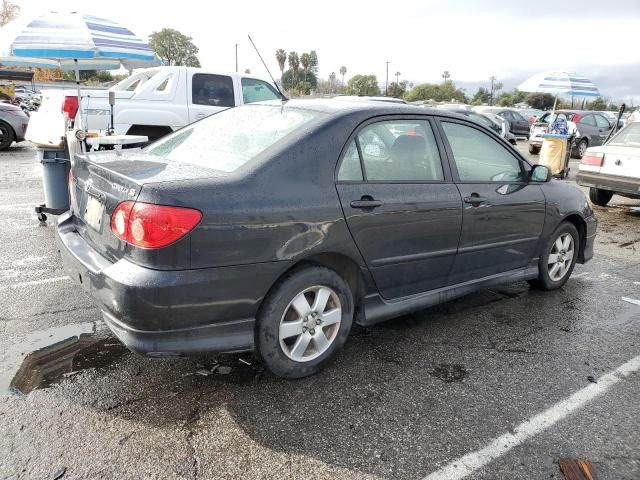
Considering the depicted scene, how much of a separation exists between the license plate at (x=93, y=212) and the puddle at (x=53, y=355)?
0.84 metres

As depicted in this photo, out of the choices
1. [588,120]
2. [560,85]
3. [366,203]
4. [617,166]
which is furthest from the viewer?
[588,120]

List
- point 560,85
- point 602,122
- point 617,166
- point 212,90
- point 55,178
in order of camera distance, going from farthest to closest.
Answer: point 602,122, point 560,85, point 212,90, point 617,166, point 55,178

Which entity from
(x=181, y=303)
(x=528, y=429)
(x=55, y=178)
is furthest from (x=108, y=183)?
(x=55, y=178)

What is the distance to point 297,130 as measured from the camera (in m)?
3.06

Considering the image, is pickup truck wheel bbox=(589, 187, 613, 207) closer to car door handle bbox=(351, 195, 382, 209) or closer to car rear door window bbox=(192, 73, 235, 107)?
car rear door window bbox=(192, 73, 235, 107)

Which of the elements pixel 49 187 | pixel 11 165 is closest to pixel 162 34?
pixel 11 165

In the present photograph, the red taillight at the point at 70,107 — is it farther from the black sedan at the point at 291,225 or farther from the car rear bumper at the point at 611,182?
the car rear bumper at the point at 611,182

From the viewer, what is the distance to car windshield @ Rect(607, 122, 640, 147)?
28.2 ft

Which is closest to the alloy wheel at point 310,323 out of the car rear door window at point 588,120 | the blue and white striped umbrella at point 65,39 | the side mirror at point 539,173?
the side mirror at point 539,173

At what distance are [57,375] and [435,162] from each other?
274 cm

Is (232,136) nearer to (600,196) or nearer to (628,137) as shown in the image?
(628,137)

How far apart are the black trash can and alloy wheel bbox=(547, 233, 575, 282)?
5.14m

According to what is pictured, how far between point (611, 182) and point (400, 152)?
6580 millimetres

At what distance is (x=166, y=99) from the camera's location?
8.68m
